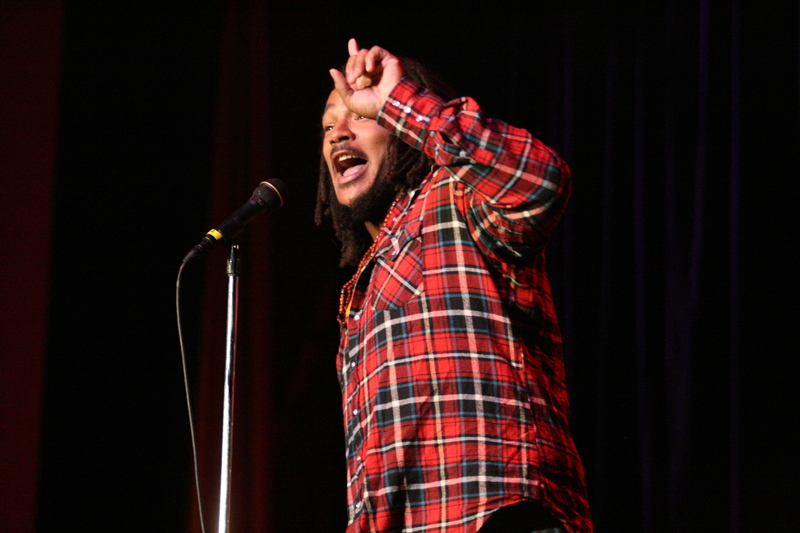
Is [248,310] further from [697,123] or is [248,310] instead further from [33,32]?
[697,123]

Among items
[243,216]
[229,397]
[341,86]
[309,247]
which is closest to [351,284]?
[243,216]

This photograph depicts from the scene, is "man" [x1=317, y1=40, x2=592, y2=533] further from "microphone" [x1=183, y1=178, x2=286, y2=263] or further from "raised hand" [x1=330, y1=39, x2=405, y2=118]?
"microphone" [x1=183, y1=178, x2=286, y2=263]

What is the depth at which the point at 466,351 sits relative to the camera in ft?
4.47

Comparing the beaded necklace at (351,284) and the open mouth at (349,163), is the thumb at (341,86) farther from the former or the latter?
the open mouth at (349,163)

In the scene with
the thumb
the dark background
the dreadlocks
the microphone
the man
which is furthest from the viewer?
the dark background

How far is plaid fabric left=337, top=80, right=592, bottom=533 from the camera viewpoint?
127 centimetres

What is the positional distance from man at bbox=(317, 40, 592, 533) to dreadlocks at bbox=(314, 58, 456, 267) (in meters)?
0.36

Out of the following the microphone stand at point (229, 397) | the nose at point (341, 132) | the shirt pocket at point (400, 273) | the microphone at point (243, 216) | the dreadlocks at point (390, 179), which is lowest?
the microphone stand at point (229, 397)

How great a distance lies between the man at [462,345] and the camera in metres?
1.27

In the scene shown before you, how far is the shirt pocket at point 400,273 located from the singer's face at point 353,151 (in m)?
0.46

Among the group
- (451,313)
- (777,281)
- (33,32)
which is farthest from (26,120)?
(777,281)

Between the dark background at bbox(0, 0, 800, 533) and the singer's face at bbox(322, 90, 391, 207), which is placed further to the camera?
the dark background at bbox(0, 0, 800, 533)

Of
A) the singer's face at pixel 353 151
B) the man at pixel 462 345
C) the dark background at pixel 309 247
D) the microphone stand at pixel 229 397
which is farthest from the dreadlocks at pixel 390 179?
the dark background at pixel 309 247

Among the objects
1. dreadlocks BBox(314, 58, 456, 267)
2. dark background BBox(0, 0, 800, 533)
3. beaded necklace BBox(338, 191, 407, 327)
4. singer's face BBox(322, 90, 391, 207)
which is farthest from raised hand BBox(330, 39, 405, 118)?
dark background BBox(0, 0, 800, 533)
